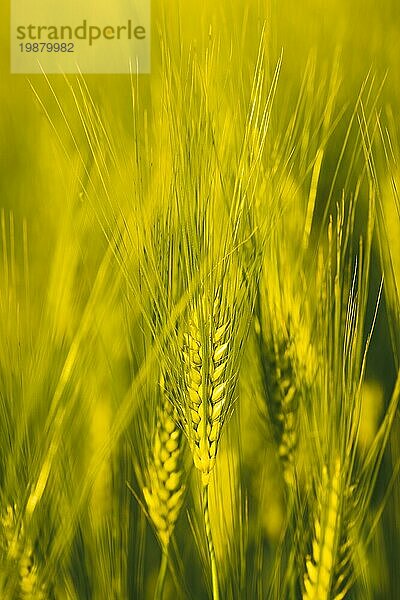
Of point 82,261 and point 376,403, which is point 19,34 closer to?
point 82,261

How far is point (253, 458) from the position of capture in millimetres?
902

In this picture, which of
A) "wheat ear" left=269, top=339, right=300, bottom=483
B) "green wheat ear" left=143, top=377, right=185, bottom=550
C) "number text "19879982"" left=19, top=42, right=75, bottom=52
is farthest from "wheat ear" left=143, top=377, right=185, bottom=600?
"number text "19879982"" left=19, top=42, right=75, bottom=52

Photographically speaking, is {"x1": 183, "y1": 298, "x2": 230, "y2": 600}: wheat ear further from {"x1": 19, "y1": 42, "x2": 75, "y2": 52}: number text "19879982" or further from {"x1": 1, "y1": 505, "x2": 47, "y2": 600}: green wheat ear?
{"x1": 19, "y1": 42, "x2": 75, "y2": 52}: number text "19879982"

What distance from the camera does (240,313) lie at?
85cm

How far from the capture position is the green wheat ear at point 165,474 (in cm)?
88

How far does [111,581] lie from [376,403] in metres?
0.38

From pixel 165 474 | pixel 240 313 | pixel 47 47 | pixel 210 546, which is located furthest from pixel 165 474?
pixel 47 47

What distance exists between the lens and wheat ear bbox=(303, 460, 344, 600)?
2.73ft

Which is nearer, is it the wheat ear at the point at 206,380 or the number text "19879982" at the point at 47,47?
the wheat ear at the point at 206,380

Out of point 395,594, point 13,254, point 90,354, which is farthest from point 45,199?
point 395,594

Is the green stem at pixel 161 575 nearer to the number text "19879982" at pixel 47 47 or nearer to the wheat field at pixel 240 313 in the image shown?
the wheat field at pixel 240 313

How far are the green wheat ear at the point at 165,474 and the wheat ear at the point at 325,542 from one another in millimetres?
163

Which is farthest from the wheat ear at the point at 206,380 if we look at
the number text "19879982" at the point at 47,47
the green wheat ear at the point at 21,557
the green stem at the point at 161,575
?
the number text "19879982" at the point at 47,47

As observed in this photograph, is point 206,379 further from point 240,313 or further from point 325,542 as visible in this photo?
point 325,542
